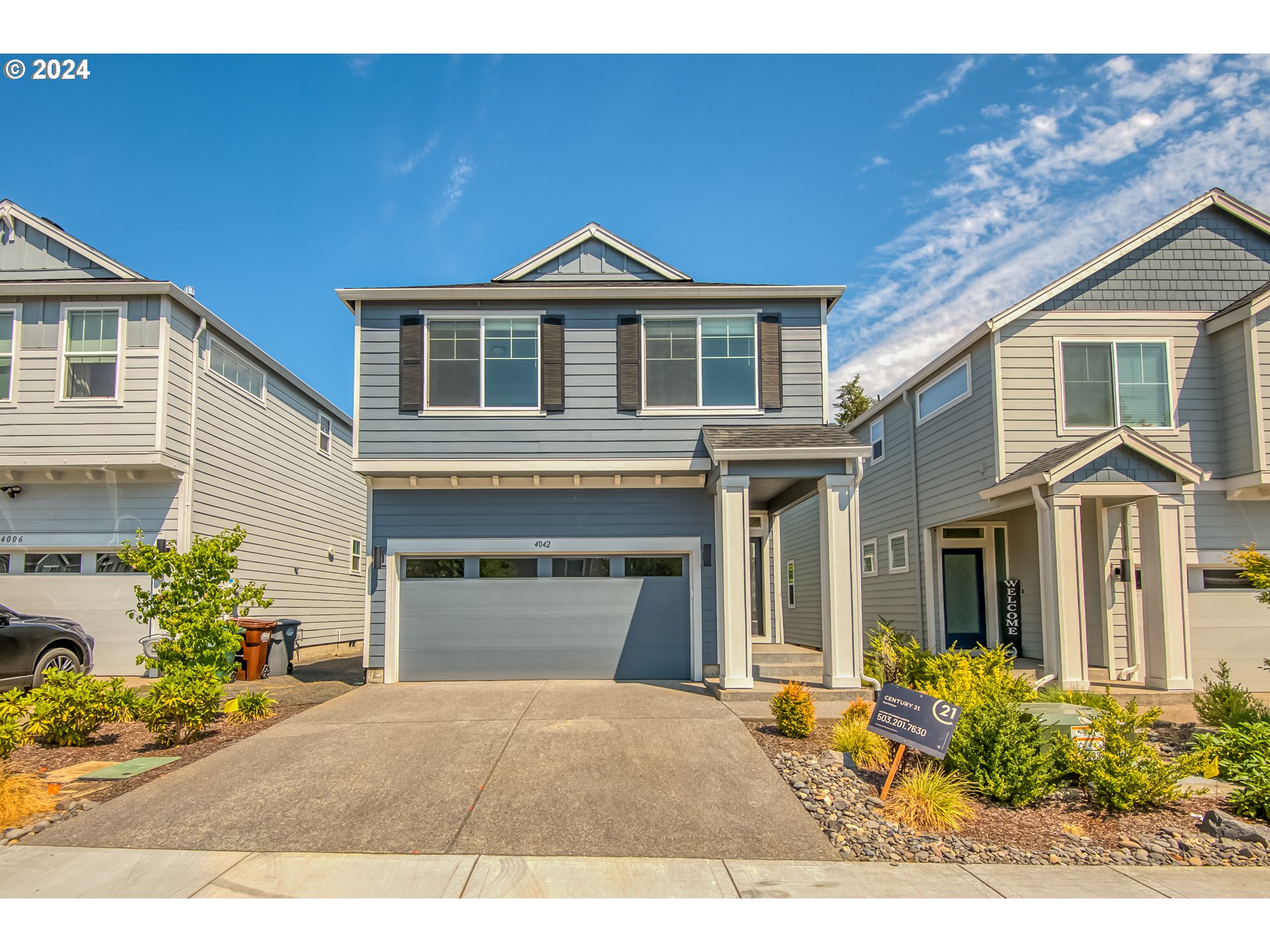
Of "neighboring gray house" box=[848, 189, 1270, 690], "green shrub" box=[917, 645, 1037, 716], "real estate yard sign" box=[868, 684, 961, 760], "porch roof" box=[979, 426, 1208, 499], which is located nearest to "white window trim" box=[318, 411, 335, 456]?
"neighboring gray house" box=[848, 189, 1270, 690]

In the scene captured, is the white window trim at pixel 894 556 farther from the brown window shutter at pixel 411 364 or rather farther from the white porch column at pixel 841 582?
the brown window shutter at pixel 411 364

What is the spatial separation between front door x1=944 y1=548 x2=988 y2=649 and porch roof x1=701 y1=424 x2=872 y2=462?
5.87 m

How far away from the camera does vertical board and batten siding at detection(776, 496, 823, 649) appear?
18500 millimetres

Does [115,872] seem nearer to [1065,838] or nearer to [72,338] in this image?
[1065,838]

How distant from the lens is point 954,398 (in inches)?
575

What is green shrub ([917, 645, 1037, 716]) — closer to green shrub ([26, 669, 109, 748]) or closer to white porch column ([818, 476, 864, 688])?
white porch column ([818, 476, 864, 688])

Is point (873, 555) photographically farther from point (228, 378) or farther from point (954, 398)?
point (228, 378)

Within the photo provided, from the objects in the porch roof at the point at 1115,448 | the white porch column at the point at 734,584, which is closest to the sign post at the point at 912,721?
the white porch column at the point at 734,584

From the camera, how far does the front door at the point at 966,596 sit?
53.0 ft

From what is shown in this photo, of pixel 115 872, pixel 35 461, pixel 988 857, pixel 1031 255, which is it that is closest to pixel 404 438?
pixel 35 461

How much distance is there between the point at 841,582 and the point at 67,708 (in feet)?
29.0

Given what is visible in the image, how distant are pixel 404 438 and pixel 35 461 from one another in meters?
6.13

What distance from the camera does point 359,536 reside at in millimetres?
23531

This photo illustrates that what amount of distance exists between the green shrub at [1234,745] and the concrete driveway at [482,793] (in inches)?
154
